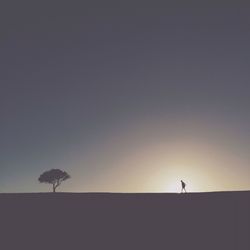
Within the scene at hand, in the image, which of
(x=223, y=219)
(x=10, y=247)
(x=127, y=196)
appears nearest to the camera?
(x=10, y=247)

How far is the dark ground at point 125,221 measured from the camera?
15523 millimetres

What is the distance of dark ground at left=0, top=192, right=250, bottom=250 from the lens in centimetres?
1552

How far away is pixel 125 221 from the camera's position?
16.3 m

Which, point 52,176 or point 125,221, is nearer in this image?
point 125,221

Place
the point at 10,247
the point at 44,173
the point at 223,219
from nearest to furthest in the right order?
the point at 10,247
the point at 223,219
the point at 44,173

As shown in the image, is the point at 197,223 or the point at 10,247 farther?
the point at 197,223

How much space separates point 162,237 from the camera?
52.0ft

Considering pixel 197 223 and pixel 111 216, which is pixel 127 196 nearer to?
pixel 111 216

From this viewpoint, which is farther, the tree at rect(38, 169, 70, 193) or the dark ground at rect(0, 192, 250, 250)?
the tree at rect(38, 169, 70, 193)

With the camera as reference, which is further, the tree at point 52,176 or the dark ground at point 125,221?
the tree at point 52,176

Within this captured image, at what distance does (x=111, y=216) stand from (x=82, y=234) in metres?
1.26

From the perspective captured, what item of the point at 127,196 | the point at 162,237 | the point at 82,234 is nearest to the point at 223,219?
the point at 162,237

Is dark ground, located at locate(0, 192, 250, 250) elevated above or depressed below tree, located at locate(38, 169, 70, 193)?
below

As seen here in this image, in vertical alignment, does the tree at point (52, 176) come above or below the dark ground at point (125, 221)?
above
